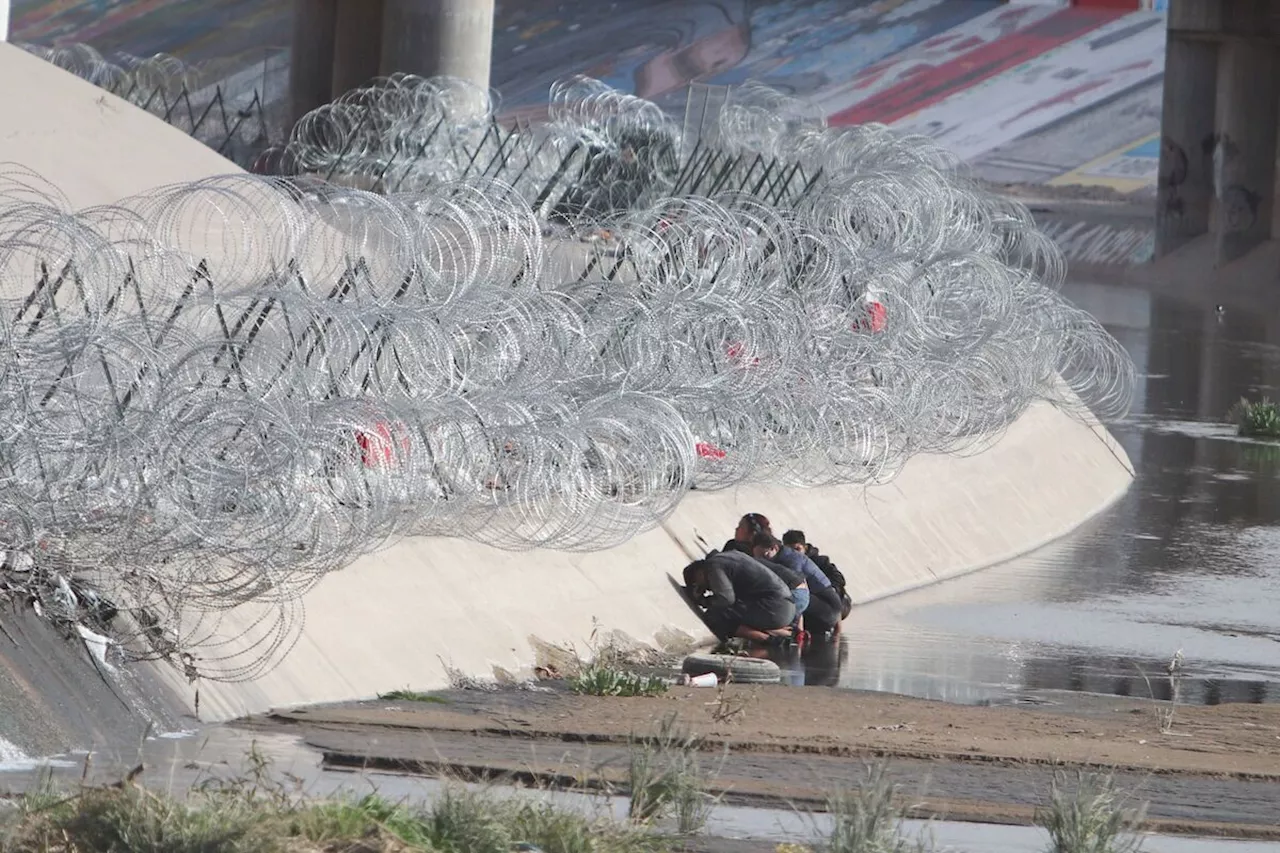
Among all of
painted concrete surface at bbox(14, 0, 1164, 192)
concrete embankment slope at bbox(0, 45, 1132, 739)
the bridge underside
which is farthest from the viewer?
painted concrete surface at bbox(14, 0, 1164, 192)

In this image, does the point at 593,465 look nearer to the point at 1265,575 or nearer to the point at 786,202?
the point at 1265,575

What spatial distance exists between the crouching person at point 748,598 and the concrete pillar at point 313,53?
2996 centimetres

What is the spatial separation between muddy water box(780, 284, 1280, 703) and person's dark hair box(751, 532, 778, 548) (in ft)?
2.47

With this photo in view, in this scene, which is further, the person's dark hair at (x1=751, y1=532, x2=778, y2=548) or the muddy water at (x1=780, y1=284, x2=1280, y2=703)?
the person's dark hair at (x1=751, y1=532, x2=778, y2=548)

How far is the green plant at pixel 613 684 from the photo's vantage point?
12.8 metres

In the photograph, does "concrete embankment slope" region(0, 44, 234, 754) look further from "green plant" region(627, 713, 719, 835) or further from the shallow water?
"green plant" region(627, 713, 719, 835)

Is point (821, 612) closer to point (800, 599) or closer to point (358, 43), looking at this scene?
point (800, 599)

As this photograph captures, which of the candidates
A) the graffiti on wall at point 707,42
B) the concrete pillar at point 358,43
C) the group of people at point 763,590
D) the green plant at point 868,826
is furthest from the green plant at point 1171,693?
the graffiti on wall at point 707,42

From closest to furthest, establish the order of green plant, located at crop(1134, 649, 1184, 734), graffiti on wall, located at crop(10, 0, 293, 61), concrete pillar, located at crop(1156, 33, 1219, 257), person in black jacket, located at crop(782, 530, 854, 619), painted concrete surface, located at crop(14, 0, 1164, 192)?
green plant, located at crop(1134, 649, 1184, 734) → person in black jacket, located at crop(782, 530, 854, 619) → concrete pillar, located at crop(1156, 33, 1219, 257) → painted concrete surface, located at crop(14, 0, 1164, 192) → graffiti on wall, located at crop(10, 0, 293, 61)

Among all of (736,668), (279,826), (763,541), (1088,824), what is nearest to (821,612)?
(763,541)

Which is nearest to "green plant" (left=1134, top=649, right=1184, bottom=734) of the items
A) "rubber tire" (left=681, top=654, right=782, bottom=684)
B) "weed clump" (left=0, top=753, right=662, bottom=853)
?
"rubber tire" (left=681, top=654, right=782, bottom=684)

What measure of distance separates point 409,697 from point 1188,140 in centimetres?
4235

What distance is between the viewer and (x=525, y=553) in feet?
47.2

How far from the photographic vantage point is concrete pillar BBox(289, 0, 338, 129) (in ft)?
145
